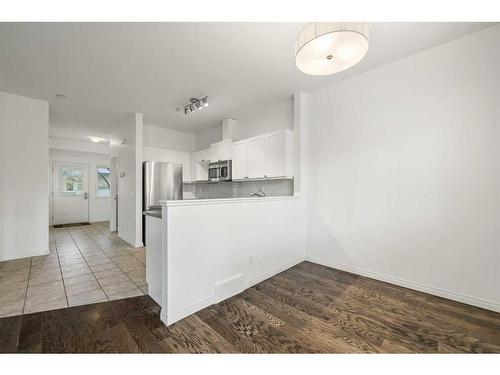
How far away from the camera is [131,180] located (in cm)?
440

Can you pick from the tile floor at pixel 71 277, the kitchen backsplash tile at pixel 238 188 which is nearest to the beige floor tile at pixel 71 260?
the tile floor at pixel 71 277

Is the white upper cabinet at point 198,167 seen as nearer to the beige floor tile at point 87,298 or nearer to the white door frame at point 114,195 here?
the white door frame at point 114,195

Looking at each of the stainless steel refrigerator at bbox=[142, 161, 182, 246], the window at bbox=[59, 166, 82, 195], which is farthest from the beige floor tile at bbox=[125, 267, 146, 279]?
the window at bbox=[59, 166, 82, 195]

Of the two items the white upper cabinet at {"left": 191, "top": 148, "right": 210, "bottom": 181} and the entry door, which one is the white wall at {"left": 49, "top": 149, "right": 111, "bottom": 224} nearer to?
the entry door

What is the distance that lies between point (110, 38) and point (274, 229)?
2837 millimetres

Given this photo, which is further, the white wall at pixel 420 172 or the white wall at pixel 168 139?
the white wall at pixel 168 139

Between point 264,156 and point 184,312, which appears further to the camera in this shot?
point 264,156

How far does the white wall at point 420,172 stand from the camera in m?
2.05

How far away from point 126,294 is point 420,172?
3.60 meters

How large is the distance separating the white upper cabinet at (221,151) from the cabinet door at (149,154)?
131cm

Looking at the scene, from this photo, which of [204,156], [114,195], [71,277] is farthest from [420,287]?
[114,195]

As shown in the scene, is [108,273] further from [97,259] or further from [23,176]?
[23,176]
